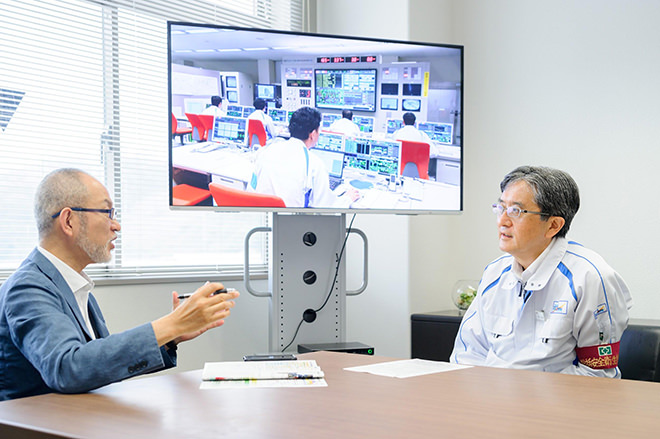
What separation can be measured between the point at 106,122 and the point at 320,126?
3.28ft

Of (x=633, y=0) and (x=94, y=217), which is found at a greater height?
(x=633, y=0)

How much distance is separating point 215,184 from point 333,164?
0.56 meters

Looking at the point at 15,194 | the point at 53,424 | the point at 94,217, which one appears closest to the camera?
the point at 53,424

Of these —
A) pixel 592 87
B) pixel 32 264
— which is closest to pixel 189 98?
pixel 32 264

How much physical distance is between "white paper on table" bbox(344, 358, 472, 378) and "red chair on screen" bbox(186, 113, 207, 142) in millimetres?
1396

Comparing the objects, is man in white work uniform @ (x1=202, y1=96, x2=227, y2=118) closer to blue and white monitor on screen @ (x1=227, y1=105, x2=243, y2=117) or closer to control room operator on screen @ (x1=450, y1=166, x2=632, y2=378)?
blue and white monitor on screen @ (x1=227, y1=105, x2=243, y2=117)

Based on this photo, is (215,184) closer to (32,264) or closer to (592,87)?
(32,264)

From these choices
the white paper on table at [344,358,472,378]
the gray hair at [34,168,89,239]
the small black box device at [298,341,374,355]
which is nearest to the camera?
the white paper on table at [344,358,472,378]

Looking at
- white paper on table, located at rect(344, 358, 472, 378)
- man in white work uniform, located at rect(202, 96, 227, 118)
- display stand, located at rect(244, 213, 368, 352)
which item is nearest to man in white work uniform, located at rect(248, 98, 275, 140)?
man in white work uniform, located at rect(202, 96, 227, 118)

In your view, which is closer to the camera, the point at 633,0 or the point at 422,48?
the point at 422,48

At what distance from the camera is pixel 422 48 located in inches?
132

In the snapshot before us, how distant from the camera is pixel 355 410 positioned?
140 cm

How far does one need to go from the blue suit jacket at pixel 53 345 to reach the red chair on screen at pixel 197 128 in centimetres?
125

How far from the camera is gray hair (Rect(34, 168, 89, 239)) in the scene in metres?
1.97
